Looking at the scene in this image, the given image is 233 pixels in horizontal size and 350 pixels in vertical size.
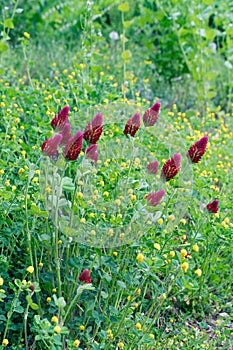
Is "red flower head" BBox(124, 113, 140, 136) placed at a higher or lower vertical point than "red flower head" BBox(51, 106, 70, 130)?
lower

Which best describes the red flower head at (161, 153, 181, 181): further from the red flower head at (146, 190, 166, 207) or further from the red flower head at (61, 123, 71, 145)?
the red flower head at (61, 123, 71, 145)

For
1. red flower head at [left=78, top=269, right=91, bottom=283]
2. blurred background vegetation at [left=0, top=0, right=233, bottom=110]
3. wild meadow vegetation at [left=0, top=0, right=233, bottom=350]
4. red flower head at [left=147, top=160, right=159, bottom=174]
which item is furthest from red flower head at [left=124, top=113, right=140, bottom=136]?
blurred background vegetation at [left=0, top=0, right=233, bottom=110]

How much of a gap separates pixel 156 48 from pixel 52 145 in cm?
419

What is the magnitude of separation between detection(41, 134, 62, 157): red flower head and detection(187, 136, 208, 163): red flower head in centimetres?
48

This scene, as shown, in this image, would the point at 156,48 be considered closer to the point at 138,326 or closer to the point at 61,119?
the point at 61,119

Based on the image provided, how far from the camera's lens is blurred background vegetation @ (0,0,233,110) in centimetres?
490

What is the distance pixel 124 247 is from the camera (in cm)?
231

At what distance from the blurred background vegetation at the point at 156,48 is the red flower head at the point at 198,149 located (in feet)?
7.50

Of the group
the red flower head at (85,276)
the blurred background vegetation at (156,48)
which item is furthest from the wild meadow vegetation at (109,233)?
the blurred background vegetation at (156,48)

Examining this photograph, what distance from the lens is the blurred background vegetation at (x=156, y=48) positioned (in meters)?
4.90

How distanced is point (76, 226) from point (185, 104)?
316 cm

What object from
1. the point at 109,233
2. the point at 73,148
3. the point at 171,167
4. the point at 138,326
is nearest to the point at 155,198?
the point at 171,167

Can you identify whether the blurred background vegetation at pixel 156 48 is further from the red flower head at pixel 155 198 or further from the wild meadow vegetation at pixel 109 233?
the red flower head at pixel 155 198

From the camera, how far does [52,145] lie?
1985 millimetres
